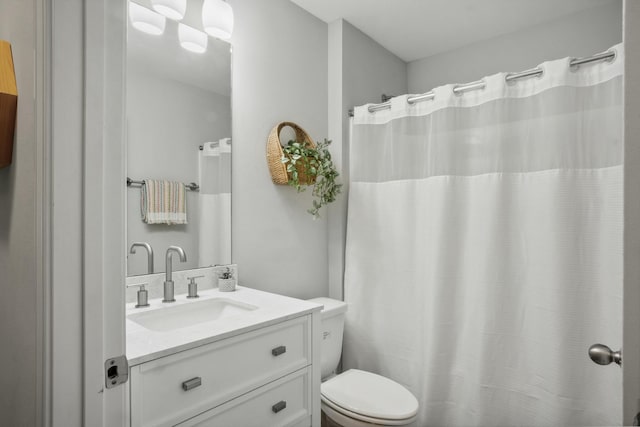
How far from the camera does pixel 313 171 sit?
1.99 m

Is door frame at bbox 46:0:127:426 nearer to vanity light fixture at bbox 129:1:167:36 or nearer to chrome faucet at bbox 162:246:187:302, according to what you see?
chrome faucet at bbox 162:246:187:302

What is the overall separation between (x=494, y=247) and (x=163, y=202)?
1.57 m

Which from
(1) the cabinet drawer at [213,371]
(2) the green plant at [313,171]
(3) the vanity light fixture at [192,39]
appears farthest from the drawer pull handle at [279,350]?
(3) the vanity light fixture at [192,39]

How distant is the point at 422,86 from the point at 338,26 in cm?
93

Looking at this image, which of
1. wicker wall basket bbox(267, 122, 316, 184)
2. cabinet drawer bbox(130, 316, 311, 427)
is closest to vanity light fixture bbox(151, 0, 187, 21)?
wicker wall basket bbox(267, 122, 316, 184)

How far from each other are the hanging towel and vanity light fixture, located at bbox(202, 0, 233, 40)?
Answer: 726 mm

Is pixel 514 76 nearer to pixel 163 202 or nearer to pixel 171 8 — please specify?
pixel 171 8

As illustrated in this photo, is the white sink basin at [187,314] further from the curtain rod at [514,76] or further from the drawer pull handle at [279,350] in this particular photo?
the curtain rod at [514,76]

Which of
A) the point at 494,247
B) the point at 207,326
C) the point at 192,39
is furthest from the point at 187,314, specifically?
the point at 494,247

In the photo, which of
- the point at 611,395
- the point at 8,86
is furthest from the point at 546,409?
the point at 8,86

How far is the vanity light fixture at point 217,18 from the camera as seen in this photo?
164 cm

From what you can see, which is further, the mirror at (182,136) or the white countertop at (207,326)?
the mirror at (182,136)

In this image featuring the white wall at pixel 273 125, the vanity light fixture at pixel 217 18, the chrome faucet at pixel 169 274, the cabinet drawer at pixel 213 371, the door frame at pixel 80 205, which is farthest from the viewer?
the white wall at pixel 273 125

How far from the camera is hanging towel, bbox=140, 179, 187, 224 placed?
153 centimetres
